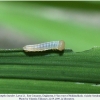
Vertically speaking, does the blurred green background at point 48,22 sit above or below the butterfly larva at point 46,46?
above

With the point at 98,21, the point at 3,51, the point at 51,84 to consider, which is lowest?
the point at 51,84

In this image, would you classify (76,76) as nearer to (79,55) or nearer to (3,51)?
(79,55)

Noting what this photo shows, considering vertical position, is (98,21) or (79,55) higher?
(98,21)

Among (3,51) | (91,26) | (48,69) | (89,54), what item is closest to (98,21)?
(91,26)
